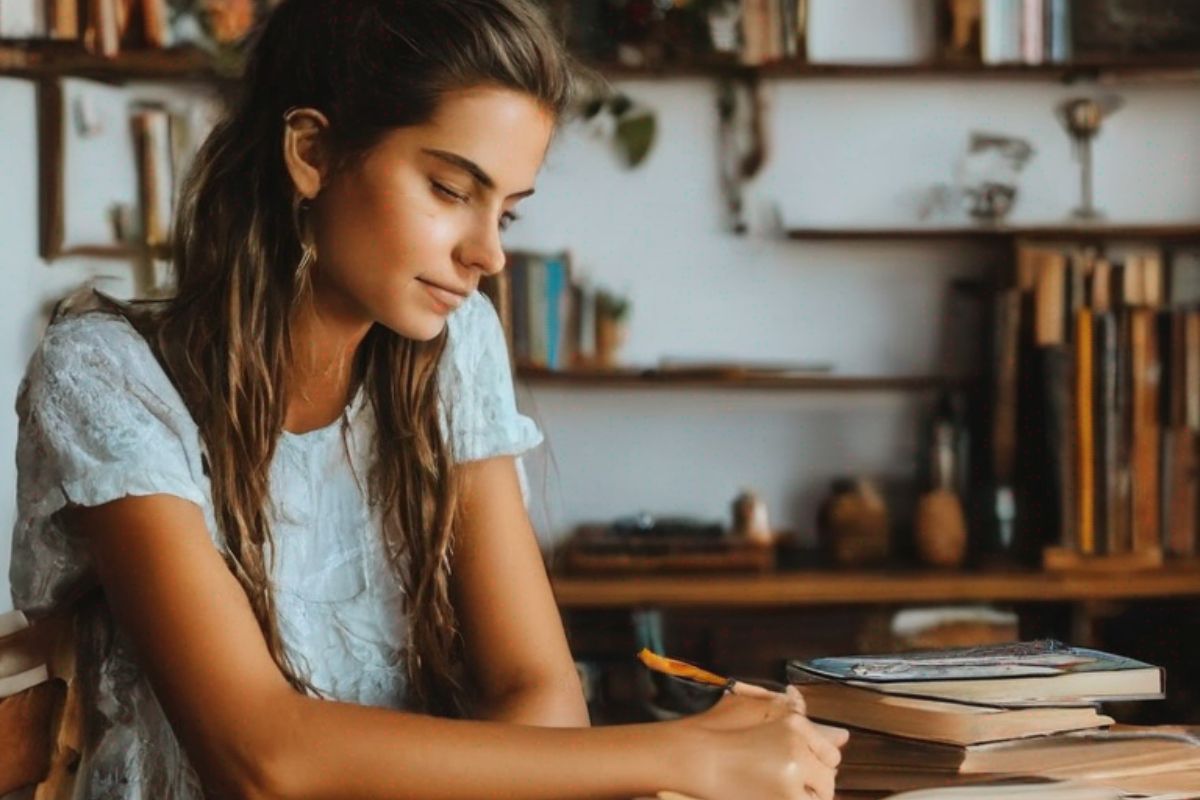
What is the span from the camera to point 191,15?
349 centimetres

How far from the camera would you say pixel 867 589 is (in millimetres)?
3246

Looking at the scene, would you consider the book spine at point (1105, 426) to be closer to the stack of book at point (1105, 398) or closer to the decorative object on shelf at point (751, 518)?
the stack of book at point (1105, 398)

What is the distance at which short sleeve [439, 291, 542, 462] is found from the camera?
5.11ft

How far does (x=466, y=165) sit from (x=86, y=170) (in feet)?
8.02

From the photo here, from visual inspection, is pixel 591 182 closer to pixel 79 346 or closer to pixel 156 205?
pixel 156 205

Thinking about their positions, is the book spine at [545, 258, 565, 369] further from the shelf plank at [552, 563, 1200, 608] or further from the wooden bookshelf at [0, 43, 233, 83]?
the wooden bookshelf at [0, 43, 233, 83]

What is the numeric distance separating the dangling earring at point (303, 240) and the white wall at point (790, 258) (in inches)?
84.6

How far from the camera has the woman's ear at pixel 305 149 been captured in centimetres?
142

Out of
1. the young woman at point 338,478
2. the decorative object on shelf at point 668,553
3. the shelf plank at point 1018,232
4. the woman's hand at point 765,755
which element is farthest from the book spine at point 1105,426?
the woman's hand at point 765,755

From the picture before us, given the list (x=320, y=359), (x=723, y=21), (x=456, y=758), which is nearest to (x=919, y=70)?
(x=723, y=21)

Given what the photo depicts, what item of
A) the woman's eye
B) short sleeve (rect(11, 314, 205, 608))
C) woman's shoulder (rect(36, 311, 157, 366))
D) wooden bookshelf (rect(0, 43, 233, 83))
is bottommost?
short sleeve (rect(11, 314, 205, 608))

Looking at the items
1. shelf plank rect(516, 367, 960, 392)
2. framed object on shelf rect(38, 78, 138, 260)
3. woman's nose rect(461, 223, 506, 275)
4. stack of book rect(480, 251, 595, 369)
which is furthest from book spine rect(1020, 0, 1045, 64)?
woman's nose rect(461, 223, 506, 275)

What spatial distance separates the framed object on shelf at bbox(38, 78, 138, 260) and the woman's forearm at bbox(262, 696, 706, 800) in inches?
100

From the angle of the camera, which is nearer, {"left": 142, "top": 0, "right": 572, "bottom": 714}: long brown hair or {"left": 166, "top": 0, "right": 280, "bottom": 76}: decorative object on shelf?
{"left": 142, "top": 0, "right": 572, "bottom": 714}: long brown hair
